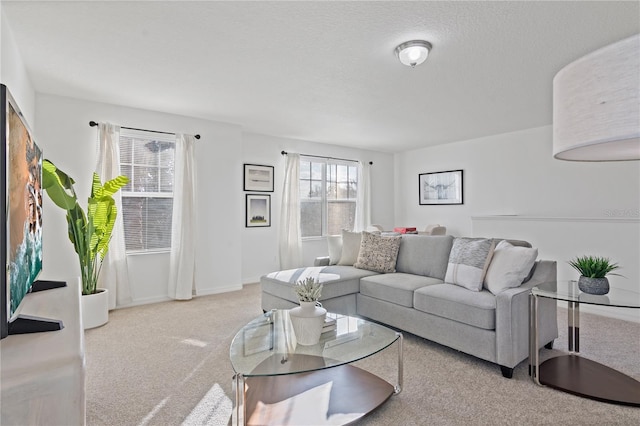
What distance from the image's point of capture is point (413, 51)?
8.79 feet

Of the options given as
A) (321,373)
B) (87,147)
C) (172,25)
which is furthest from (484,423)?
(87,147)

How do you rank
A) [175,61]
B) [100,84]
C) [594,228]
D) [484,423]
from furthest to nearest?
[594,228] → [100,84] → [175,61] → [484,423]

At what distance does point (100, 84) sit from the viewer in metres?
3.52

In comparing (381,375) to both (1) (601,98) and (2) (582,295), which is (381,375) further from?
(1) (601,98)

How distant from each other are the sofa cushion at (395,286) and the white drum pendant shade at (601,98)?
8.17 feet

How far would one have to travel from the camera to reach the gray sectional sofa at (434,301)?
2516mm

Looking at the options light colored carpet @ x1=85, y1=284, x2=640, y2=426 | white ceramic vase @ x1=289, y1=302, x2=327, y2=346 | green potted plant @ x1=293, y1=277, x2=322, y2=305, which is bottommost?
light colored carpet @ x1=85, y1=284, x2=640, y2=426

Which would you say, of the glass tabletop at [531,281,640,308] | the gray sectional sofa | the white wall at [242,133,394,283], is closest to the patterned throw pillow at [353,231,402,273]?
the gray sectional sofa

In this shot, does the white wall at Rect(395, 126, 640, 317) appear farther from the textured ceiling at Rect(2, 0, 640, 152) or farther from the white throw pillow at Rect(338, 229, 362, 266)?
the white throw pillow at Rect(338, 229, 362, 266)

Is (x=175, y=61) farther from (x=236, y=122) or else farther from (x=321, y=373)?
(x=321, y=373)

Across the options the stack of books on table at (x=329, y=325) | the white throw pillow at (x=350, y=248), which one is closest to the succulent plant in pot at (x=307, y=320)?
the stack of books on table at (x=329, y=325)

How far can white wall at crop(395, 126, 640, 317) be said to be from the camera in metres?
4.31

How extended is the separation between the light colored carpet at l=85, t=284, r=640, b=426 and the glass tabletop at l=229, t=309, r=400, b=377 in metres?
0.36

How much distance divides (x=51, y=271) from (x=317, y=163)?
4203 mm
